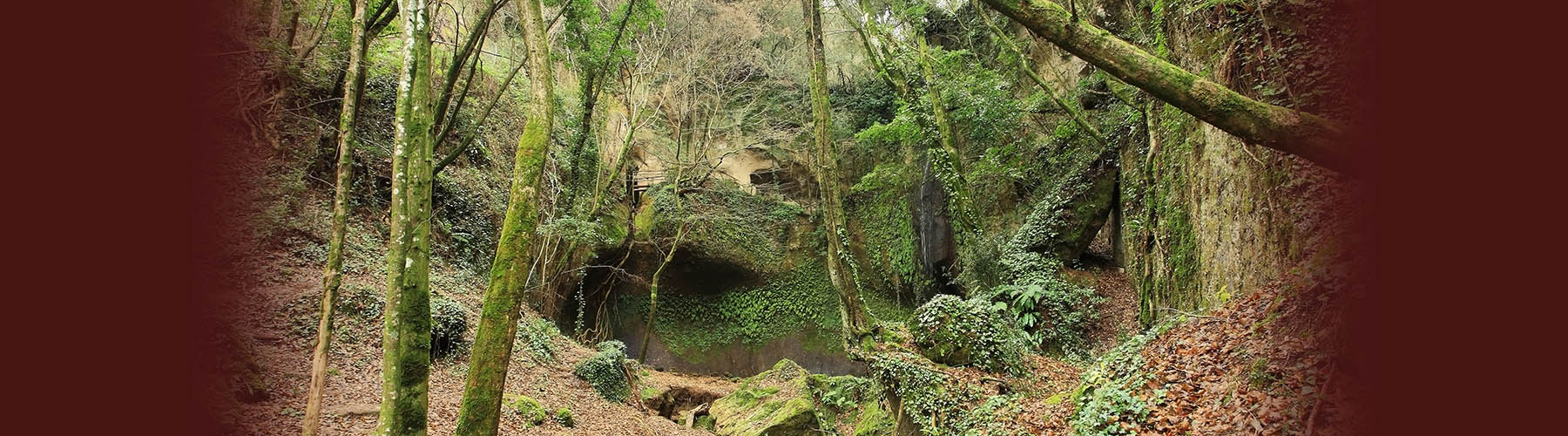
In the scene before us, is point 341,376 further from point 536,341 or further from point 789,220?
point 789,220

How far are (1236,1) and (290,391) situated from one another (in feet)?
32.8

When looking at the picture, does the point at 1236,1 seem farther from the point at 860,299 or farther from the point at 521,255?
the point at 521,255

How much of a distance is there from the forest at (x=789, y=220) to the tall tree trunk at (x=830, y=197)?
0.06 m

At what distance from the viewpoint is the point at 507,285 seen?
5574 mm

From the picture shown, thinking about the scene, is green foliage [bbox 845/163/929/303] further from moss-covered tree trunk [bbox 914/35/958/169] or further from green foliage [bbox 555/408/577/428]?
green foliage [bbox 555/408/577/428]

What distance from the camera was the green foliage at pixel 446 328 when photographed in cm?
938

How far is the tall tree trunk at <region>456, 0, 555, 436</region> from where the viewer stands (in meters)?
5.42

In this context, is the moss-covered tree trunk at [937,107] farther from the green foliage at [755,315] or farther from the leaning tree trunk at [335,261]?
the leaning tree trunk at [335,261]

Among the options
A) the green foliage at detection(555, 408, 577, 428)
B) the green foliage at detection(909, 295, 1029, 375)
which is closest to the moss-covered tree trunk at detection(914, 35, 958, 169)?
the green foliage at detection(909, 295, 1029, 375)

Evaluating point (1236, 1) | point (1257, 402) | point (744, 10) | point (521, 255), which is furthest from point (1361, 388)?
point (744, 10)

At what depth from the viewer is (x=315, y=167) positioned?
1078 centimetres

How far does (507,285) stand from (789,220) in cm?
1618

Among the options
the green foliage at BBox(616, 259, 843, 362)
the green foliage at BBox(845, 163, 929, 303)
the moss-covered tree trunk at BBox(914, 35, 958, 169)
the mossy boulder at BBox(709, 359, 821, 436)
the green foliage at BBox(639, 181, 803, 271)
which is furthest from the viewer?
the green foliage at BBox(616, 259, 843, 362)

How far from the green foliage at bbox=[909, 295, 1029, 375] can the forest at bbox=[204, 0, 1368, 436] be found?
0.05 m
